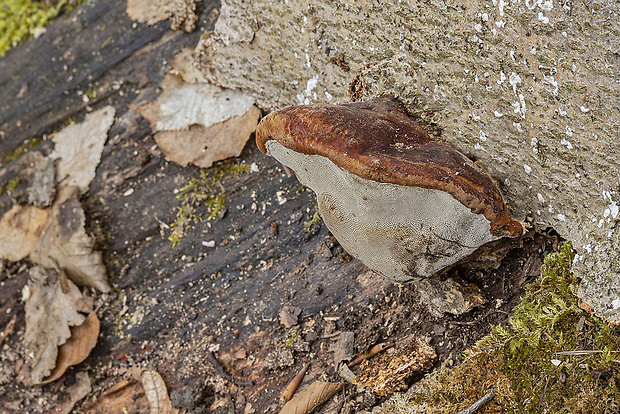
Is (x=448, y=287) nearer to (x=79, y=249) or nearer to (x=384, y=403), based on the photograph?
(x=384, y=403)

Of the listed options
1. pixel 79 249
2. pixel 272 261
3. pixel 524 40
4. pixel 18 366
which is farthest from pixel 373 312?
pixel 18 366

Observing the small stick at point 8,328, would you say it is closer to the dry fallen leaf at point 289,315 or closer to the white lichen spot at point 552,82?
the dry fallen leaf at point 289,315

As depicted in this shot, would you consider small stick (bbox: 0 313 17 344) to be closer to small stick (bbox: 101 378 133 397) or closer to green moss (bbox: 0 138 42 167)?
small stick (bbox: 101 378 133 397)

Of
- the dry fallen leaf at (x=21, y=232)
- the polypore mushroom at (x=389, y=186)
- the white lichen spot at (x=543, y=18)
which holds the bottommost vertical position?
the dry fallen leaf at (x=21, y=232)

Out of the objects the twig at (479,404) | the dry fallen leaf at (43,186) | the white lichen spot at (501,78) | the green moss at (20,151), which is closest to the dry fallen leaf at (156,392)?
the dry fallen leaf at (43,186)

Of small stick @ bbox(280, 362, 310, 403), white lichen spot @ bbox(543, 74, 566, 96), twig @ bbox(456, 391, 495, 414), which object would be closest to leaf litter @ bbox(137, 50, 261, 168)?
small stick @ bbox(280, 362, 310, 403)

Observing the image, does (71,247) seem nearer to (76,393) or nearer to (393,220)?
(76,393)
